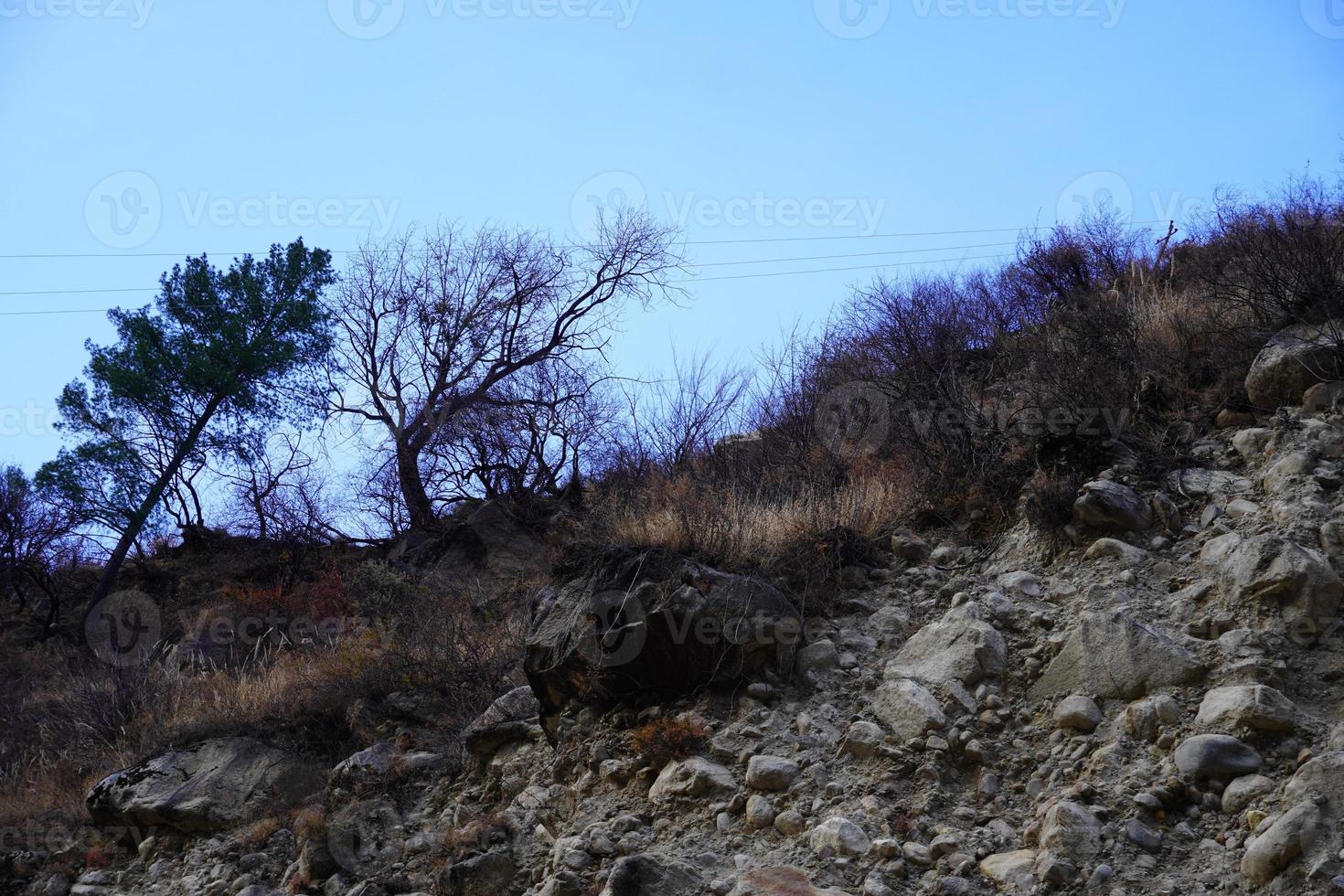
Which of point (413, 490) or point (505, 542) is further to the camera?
point (413, 490)

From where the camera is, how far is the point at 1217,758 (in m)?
4.62

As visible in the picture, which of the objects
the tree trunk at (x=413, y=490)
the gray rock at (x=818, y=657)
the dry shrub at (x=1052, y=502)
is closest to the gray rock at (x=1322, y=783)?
the dry shrub at (x=1052, y=502)

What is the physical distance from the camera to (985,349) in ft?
36.7

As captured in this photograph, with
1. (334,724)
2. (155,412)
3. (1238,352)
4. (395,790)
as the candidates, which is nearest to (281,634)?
(334,724)

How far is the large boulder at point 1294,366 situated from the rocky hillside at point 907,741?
3 centimetres

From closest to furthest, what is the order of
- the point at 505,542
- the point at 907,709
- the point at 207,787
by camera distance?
the point at 907,709 < the point at 207,787 < the point at 505,542

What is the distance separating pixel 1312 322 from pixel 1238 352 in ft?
1.81

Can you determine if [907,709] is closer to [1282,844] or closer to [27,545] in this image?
[1282,844]

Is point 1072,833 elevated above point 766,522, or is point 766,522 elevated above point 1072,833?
point 766,522

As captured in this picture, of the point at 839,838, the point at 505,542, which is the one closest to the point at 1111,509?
the point at 839,838

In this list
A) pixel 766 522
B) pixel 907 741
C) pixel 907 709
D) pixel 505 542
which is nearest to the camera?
pixel 907 741

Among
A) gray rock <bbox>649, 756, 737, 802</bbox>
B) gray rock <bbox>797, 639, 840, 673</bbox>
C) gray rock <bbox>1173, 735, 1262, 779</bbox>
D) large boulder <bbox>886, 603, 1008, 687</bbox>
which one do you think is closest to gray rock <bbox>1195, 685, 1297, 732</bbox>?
gray rock <bbox>1173, 735, 1262, 779</bbox>

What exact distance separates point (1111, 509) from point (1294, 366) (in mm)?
1816

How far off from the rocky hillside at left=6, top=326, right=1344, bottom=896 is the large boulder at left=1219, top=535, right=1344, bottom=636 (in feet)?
0.06
